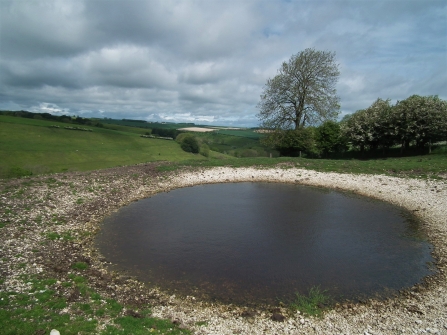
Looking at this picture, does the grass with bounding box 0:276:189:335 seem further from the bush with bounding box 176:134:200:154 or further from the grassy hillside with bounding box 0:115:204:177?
the bush with bounding box 176:134:200:154

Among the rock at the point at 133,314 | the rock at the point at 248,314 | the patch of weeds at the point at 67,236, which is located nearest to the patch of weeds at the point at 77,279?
the rock at the point at 133,314

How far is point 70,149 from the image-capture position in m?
51.0

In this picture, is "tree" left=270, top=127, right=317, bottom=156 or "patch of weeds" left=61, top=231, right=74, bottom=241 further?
"tree" left=270, top=127, right=317, bottom=156

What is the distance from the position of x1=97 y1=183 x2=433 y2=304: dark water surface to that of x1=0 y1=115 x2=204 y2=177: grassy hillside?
24.8 m

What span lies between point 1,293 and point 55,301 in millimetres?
1749

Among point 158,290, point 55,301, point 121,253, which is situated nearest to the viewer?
point 55,301

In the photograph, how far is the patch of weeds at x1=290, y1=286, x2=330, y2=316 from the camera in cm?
822

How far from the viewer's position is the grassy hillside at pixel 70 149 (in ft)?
135

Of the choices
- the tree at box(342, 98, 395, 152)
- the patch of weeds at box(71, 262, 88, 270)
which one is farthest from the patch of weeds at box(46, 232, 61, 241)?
the tree at box(342, 98, 395, 152)

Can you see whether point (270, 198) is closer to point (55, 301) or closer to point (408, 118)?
point (55, 301)

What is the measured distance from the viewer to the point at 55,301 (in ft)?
26.4

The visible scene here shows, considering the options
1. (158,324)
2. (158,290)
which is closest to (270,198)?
(158,290)

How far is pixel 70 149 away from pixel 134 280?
161 ft

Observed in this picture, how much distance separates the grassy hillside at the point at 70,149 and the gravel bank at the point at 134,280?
1623cm
